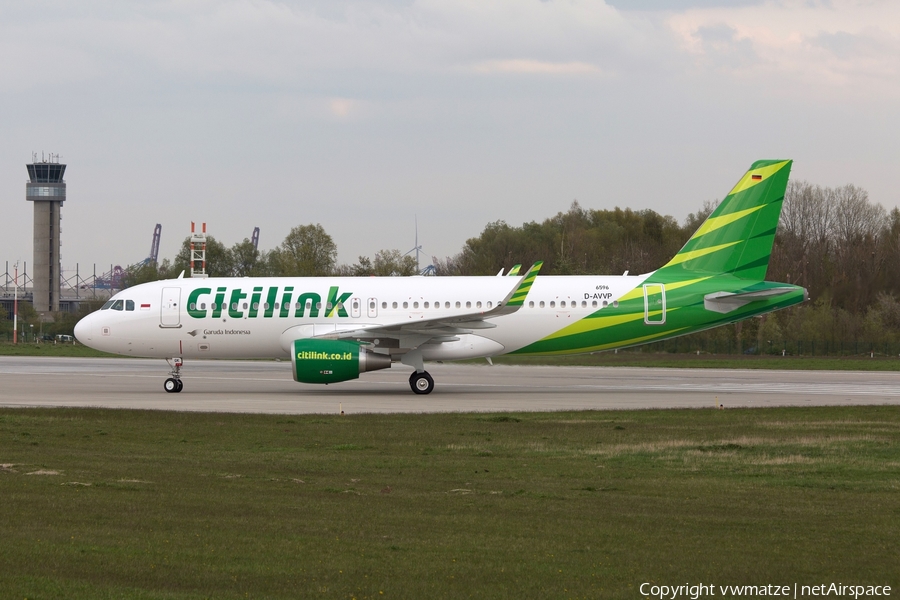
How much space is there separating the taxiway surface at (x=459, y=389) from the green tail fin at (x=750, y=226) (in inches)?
151

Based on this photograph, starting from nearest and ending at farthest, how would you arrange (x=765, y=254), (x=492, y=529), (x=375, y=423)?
(x=492, y=529) → (x=375, y=423) → (x=765, y=254)

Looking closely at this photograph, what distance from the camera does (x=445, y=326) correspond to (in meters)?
28.9

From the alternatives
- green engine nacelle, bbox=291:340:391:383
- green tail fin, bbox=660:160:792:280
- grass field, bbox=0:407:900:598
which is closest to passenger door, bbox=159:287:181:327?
green engine nacelle, bbox=291:340:391:383

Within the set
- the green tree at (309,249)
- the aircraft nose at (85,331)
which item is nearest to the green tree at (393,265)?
the green tree at (309,249)

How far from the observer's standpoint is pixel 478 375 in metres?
40.4

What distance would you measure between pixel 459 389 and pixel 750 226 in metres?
10.3

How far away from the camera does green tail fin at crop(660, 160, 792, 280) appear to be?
31156mm

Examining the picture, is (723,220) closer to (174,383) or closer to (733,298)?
(733,298)

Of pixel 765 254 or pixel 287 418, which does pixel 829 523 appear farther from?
pixel 765 254

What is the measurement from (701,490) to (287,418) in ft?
37.2

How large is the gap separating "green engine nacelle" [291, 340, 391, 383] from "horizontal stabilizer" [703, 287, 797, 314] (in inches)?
412

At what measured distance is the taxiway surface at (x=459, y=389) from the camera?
2622 centimetres

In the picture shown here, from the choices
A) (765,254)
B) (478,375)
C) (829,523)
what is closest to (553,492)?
(829,523)

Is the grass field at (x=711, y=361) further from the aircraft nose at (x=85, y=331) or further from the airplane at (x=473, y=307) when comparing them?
the aircraft nose at (x=85, y=331)
